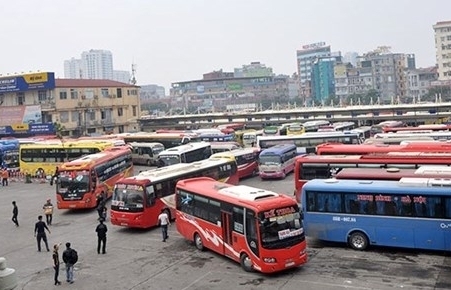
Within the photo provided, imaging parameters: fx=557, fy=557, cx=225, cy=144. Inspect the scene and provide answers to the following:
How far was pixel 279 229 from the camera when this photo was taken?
14023 millimetres

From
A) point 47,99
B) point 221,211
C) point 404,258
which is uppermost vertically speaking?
point 47,99

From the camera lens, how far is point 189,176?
22.6 meters

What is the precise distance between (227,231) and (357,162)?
8103mm

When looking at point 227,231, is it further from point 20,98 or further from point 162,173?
point 20,98

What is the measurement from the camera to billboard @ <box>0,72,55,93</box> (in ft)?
184

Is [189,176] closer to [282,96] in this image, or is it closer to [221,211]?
[221,211]

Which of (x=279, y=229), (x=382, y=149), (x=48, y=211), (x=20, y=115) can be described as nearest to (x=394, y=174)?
(x=279, y=229)

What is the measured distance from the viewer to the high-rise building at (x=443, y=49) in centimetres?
10256

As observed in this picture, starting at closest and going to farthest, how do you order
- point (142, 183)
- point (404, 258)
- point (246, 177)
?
point (404, 258)
point (142, 183)
point (246, 177)

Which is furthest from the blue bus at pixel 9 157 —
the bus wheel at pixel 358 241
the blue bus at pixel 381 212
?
the bus wheel at pixel 358 241

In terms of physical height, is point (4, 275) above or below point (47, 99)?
below

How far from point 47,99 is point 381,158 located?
43.0 m

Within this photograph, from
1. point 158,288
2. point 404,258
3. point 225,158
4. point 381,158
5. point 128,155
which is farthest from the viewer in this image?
point 128,155

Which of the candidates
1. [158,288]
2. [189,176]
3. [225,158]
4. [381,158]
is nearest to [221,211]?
[158,288]
